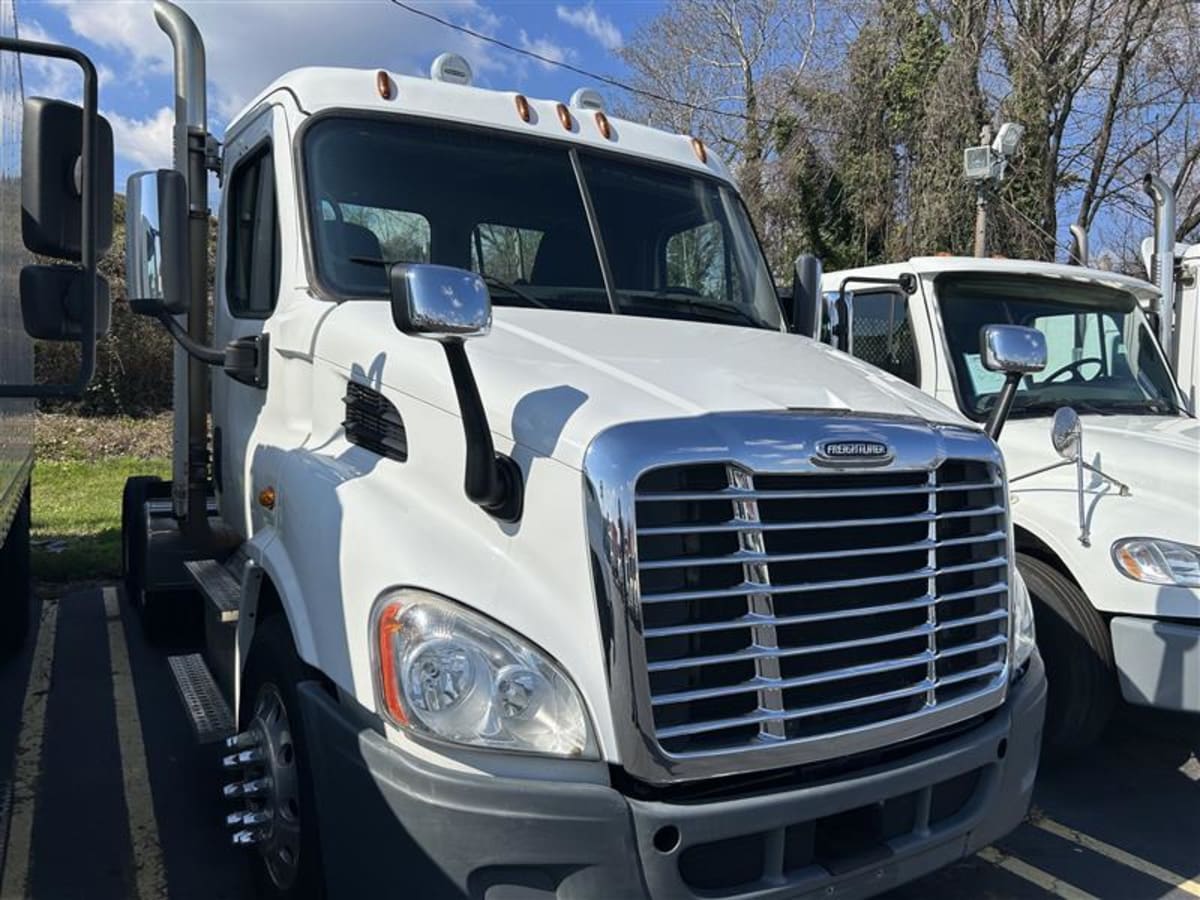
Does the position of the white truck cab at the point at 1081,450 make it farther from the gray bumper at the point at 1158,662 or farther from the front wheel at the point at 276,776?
the front wheel at the point at 276,776

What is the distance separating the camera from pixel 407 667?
2.22 m

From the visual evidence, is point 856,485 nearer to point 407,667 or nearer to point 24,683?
point 407,667

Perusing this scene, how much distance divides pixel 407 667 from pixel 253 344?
73.2 inches

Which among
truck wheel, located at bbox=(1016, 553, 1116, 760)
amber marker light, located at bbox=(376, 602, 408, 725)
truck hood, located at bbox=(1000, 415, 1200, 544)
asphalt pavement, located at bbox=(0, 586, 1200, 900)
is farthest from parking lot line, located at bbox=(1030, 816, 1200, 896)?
amber marker light, located at bbox=(376, 602, 408, 725)

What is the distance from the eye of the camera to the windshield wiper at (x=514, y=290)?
11.0 feet

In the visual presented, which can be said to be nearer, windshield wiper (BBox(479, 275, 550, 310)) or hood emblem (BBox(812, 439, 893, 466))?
hood emblem (BBox(812, 439, 893, 466))

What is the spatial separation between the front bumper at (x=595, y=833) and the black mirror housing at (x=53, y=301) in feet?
3.66

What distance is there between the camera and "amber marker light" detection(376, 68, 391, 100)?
3.66m

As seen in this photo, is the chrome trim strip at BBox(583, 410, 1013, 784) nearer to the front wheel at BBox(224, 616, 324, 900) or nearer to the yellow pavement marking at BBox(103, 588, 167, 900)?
the front wheel at BBox(224, 616, 324, 900)

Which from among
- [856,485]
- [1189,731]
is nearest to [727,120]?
[1189,731]

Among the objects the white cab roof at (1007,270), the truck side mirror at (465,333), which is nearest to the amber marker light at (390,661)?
the truck side mirror at (465,333)

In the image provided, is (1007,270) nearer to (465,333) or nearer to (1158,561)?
(1158,561)

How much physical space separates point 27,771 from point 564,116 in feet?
12.2

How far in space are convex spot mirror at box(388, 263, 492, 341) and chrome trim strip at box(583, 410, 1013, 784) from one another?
40 cm
